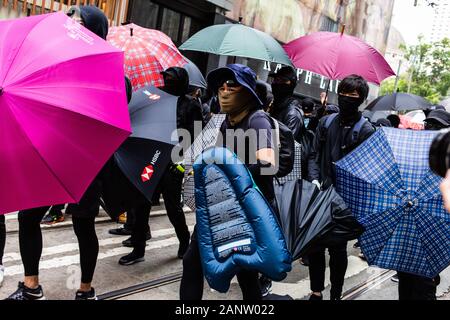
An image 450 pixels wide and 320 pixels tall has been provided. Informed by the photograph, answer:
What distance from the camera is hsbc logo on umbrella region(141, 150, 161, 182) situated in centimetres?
351

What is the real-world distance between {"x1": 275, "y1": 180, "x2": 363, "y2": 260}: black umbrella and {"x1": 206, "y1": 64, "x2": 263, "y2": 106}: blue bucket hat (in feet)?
2.16

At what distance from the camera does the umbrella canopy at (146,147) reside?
3.50 m

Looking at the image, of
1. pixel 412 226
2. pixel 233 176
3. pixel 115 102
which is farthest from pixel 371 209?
pixel 115 102

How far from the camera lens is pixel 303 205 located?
354cm

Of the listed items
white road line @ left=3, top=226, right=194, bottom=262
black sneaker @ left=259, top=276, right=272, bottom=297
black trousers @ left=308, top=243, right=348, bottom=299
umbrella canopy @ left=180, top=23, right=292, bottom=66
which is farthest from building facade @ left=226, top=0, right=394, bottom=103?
black trousers @ left=308, top=243, right=348, bottom=299

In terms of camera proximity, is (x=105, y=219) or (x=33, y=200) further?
(x=105, y=219)

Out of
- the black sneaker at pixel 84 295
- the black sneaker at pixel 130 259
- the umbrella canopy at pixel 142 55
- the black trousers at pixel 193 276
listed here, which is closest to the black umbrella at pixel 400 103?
the umbrella canopy at pixel 142 55

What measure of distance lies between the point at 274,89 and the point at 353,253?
2758 millimetres

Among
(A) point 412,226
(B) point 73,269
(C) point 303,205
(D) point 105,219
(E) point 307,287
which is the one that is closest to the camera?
(A) point 412,226

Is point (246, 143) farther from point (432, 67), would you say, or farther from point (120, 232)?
point (432, 67)

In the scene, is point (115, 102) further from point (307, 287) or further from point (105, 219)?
point (105, 219)

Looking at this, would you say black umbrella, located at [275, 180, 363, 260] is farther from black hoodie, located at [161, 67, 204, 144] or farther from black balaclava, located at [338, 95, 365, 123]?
black hoodie, located at [161, 67, 204, 144]

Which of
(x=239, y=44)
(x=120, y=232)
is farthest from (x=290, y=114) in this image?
(x=120, y=232)
